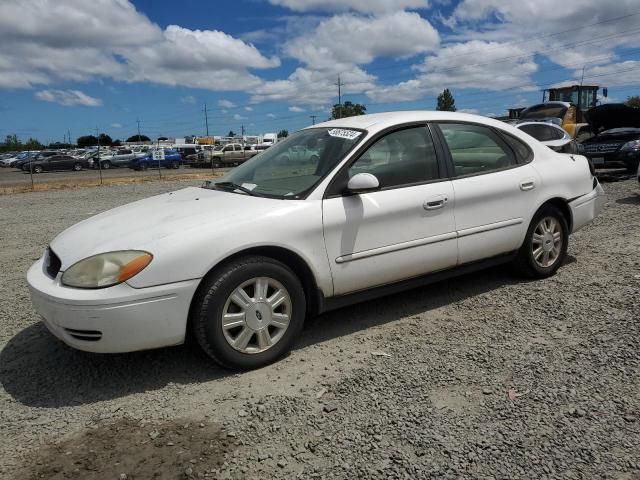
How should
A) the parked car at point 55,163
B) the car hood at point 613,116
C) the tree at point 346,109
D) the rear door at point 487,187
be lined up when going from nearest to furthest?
the rear door at point 487,187 → the car hood at point 613,116 → the parked car at point 55,163 → the tree at point 346,109

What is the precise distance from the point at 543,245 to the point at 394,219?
5.74ft

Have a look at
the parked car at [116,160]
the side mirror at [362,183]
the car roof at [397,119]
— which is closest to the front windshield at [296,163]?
the car roof at [397,119]

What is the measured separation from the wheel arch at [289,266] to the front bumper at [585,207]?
2733mm

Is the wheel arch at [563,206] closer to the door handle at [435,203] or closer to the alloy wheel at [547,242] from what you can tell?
the alloy wheel at [547,242]

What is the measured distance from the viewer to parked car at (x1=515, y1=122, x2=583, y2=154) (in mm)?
11312

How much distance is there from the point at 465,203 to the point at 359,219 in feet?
3.29

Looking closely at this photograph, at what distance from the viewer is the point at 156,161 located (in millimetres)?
39156

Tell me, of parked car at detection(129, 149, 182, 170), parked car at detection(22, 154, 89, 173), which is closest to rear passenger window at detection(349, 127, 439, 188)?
parked car at detection(129, 149, 182, 170)

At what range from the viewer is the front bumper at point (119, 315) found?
2.89 meters

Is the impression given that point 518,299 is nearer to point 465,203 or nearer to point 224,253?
point 465,203

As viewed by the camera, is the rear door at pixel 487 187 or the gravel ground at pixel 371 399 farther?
the rear door at pixel 487 187

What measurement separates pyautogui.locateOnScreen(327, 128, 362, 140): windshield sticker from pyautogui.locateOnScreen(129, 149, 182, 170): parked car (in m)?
36.6

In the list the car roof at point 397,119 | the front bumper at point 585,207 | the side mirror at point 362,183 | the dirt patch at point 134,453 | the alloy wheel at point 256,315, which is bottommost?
the dirt patch at point 134,453

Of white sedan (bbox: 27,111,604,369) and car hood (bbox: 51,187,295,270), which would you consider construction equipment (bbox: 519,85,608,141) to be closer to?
white sedan (bbox: 27,111,604,369)
